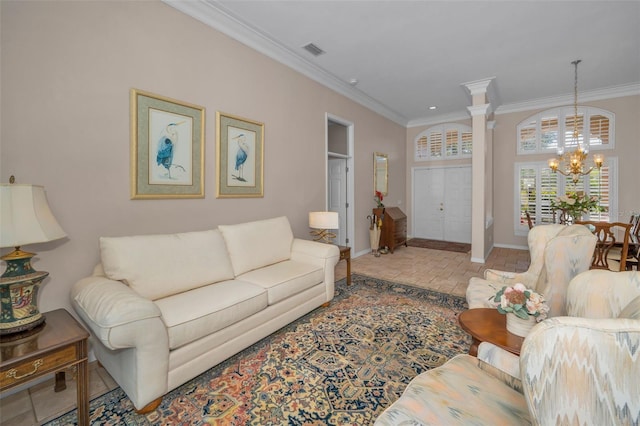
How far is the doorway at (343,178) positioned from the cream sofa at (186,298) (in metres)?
2.32

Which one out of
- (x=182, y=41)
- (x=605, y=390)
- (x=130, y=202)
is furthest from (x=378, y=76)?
(x=605, y=390)

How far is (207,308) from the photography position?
1999 millimetres

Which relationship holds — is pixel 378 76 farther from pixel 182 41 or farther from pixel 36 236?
pixel 36 236

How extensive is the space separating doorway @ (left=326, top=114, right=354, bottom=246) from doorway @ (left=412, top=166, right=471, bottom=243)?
3085 millimetres

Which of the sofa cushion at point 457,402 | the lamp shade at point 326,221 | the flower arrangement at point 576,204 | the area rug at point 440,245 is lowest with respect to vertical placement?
the area rug at point 440,245

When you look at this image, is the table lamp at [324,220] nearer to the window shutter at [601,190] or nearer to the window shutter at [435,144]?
the window shutter at [435,144]

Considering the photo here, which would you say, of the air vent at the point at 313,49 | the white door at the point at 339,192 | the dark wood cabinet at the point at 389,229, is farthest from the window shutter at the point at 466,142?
the air vent at the point at 313,49

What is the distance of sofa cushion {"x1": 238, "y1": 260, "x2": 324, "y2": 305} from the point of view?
2529 mm

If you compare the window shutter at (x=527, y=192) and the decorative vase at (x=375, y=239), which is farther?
the window shutter at (x=527, y=192)

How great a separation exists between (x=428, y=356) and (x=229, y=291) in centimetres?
170

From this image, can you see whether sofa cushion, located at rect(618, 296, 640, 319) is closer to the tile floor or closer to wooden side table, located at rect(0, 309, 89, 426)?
wooden side table, located at rect(0, 309, 89, 426)

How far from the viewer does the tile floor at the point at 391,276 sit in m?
1.72

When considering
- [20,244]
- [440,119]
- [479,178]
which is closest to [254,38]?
[20,244]

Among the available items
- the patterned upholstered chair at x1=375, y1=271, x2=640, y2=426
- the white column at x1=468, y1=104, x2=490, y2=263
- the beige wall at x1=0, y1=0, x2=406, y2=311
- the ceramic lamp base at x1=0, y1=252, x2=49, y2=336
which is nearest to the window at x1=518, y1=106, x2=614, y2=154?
the white column at x1=468, y1=104, x2=490, y2=263
